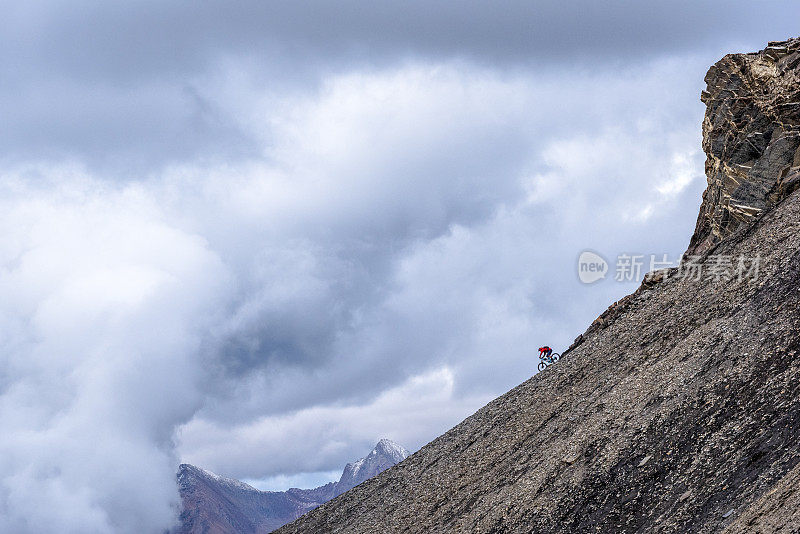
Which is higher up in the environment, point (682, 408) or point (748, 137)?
point (748, 137)

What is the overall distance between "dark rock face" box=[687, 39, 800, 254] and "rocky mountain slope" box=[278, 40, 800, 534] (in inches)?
4.7

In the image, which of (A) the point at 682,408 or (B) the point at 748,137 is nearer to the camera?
(A) the point at 682,408

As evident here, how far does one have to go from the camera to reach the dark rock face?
49.0m

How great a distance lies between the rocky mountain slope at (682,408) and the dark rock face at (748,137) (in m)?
0.12

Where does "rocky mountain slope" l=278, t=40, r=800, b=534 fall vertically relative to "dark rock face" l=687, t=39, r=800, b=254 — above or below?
below

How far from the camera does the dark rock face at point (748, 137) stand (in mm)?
49031

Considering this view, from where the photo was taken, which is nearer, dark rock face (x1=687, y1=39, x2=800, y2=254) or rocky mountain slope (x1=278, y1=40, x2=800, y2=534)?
rocky mountain slope (x1=278, y1=40, x2=800, y2=534)

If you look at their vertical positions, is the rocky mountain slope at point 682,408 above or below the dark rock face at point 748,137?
below

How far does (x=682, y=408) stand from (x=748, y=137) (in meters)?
29.9

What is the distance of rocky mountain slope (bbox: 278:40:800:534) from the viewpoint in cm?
2538

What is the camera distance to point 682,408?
100ft

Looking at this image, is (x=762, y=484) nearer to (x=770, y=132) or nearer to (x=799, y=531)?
(x=799, y=531)

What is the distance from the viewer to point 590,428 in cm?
3506

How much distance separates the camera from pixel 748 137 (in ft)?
171
